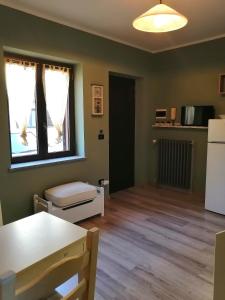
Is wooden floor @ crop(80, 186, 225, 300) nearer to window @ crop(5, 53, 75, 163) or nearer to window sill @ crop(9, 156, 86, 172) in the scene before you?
window sill @ crop(9, 156, 86, 172)

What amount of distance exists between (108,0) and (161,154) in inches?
112

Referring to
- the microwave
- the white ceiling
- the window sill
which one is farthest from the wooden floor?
the white ceiling

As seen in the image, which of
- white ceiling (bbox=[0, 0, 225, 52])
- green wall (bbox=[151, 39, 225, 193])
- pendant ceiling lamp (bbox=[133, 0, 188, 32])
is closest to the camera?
pendant ceiling lamp (bbox=[133, 0, 188, 32])

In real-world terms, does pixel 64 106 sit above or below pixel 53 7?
below

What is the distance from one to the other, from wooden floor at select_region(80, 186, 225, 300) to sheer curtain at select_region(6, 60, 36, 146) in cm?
156

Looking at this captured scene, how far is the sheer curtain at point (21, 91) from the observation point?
2973mm

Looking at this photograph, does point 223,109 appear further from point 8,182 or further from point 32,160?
point 8,182

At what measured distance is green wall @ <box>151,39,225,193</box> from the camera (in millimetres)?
3926

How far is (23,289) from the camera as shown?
807 millimetres

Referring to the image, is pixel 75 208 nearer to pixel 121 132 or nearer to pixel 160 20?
pixel 121 132

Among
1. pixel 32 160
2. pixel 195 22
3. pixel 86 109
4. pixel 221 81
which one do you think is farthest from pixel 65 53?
pixel 221 81

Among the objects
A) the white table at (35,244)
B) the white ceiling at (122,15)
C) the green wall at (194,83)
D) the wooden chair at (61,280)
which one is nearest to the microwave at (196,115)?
the green wall at (194,83)

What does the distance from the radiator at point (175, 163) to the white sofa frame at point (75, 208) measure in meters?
1.70

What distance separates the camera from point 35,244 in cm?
128
